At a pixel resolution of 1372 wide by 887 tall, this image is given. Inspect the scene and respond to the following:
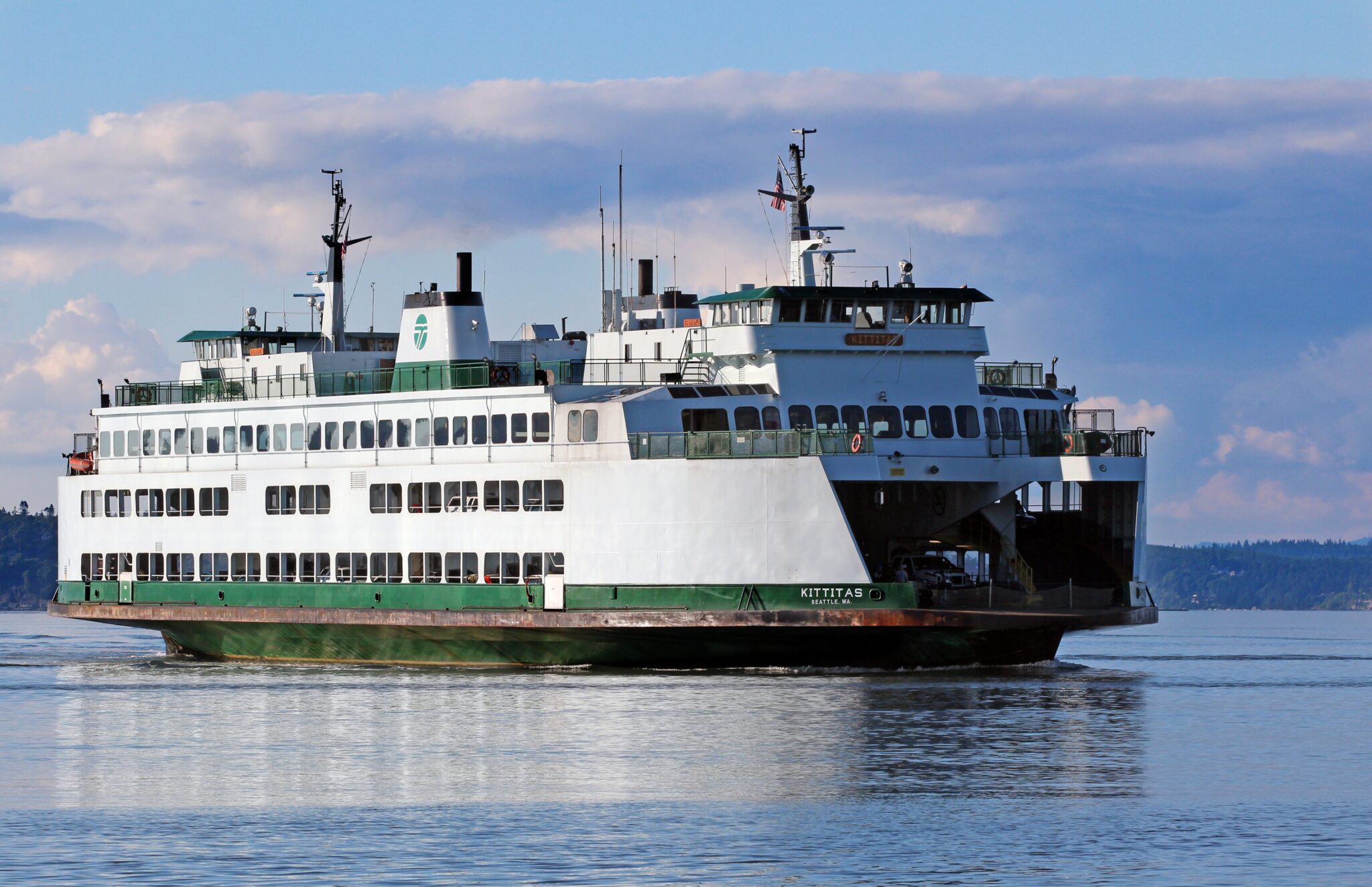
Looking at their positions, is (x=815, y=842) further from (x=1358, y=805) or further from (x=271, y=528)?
(x=271, y=528)

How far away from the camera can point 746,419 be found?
146 feet

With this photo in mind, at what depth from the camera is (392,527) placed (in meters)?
48.5

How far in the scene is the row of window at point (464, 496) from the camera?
45.3 metres

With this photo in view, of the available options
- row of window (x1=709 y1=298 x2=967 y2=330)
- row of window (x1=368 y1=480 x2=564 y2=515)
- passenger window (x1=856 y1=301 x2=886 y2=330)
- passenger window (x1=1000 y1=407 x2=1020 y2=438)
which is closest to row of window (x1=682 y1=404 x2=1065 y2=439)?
passenger window (x1=1000 y1=407 x2=1020 y2=438)

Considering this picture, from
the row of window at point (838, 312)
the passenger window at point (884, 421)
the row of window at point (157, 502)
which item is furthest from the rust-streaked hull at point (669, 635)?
the row of window at point (838, 312)

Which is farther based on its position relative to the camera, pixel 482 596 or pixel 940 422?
pixel 482 596

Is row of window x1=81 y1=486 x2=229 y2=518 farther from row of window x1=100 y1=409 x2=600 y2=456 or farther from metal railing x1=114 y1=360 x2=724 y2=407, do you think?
metal railing x1=114 y1=360 x2=724 y2=407

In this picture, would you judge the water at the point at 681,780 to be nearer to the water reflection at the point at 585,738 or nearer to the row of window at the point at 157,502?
the water reflection at the point at 585,738

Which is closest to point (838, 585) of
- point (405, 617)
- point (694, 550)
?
point (694, 550)

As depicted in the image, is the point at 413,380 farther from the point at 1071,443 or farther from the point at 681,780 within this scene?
the point at 681,780

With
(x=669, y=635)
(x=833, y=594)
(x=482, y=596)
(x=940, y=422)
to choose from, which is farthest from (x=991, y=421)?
(x=482, y=596)

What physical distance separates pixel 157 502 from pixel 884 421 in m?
20.2

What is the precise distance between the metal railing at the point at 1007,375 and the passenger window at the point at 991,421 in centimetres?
250

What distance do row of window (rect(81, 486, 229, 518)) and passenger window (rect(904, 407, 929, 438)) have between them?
17754 millimetres
